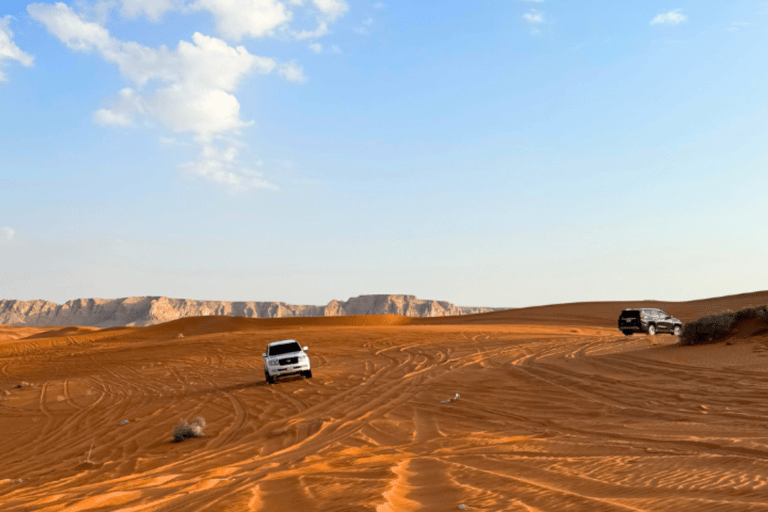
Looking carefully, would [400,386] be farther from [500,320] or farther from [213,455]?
[500,320]

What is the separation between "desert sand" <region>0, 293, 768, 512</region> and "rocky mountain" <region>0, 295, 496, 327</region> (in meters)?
127

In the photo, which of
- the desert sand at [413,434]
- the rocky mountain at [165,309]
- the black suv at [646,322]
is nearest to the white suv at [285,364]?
the desert sand at [413,434]

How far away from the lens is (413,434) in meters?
9.72

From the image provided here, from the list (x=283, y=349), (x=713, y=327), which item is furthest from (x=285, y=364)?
(x=713, y=327)

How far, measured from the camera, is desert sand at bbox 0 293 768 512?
18.6 ft

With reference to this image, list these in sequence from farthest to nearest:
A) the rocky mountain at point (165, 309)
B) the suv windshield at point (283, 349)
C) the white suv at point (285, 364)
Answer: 1. the rocky mountain at point (165, 309)
2. the suv windshield at point (283, 349)
3. the white suv at point (285, 364)

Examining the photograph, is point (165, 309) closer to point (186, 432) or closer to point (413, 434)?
point (186, 432)

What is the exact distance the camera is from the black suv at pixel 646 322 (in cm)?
3034

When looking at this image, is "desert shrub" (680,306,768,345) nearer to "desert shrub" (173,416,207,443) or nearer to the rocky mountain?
"desert shrub" (173,416,207,443)

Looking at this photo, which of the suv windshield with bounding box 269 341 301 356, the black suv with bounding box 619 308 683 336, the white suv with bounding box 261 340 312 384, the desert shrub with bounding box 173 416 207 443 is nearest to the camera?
the desert shrub with bounding box 173 416 207 443

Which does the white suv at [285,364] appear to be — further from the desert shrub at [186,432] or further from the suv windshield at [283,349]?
the desert shrub at [186,432]

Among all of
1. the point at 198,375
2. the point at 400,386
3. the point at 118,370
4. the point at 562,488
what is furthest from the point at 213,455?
the point at 118,370

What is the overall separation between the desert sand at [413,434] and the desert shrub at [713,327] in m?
0.75

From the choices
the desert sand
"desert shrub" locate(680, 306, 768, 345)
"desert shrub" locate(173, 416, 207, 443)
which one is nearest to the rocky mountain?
"desert shrub" locate(680, 306, 768, 345)
